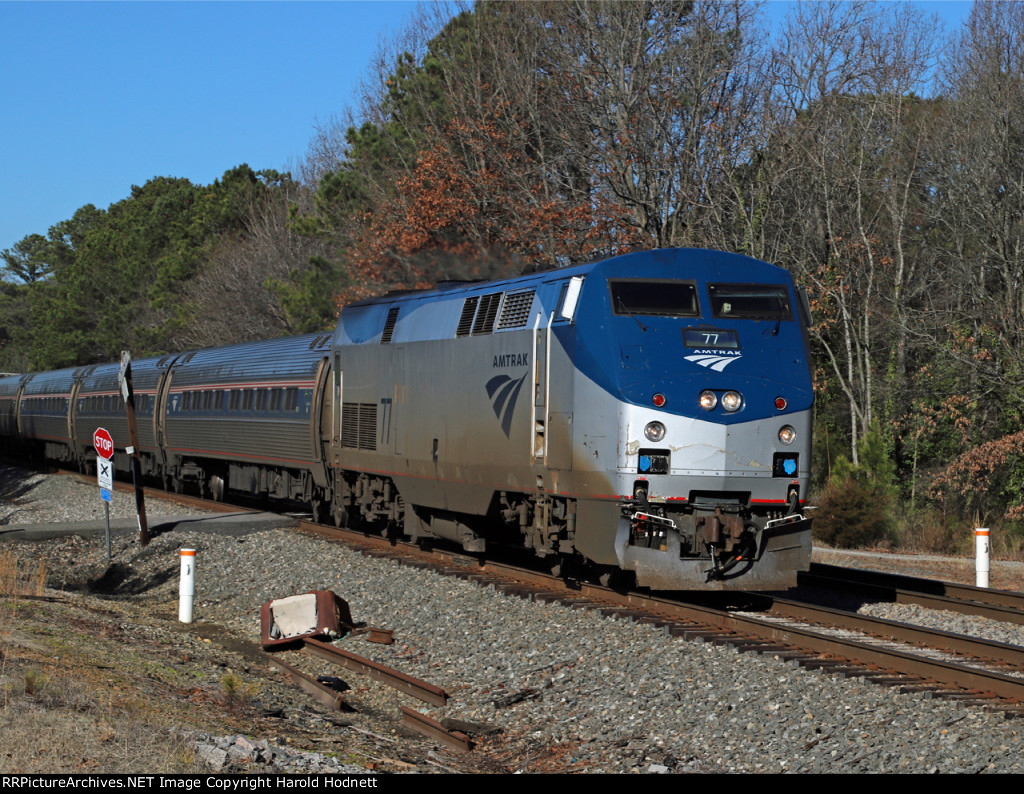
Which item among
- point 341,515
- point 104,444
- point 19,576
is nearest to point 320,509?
point 341,515

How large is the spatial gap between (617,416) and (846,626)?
324cm

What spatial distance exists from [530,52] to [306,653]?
23361 millimetres

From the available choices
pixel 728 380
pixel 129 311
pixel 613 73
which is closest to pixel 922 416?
pixel 613 73

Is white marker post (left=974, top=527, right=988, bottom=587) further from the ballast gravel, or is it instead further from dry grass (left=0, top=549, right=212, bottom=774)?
dry grass (left=0, top=549, right=212, bottom=774)

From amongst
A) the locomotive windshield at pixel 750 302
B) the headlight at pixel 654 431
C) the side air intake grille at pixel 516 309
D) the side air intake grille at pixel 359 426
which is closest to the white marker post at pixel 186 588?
the side air intake grille at pixel 359 426

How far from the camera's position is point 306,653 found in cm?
1211

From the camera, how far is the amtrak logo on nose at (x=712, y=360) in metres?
11.4

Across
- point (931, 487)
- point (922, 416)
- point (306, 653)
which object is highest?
point (922, 416)

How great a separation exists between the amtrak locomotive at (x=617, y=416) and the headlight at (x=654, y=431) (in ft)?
0.03

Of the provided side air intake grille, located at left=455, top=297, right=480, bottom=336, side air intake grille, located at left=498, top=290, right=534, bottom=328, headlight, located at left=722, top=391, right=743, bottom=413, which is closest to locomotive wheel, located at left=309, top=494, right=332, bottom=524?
side air intake grille, located at left=455, top=297, right=480, bottom=336

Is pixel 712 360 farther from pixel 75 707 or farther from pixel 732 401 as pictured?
pixel 75 707

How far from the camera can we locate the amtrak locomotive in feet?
36.8

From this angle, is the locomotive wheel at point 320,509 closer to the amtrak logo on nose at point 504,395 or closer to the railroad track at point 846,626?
the railroad track at point 846,626

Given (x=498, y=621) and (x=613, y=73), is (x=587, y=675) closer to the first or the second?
(x=498, y=621)
